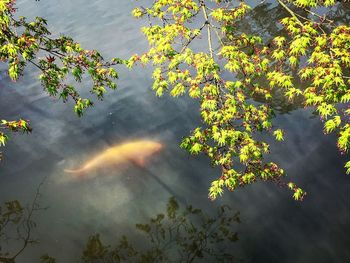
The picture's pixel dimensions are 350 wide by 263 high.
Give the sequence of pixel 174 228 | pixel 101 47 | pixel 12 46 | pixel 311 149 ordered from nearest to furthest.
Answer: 1. pixel 12 46
2. pixel 174 228
3. pixel 311 149
4. pixel 101 47

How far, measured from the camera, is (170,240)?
437 inches

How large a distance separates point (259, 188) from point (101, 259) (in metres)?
5.98

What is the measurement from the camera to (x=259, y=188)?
484 inches

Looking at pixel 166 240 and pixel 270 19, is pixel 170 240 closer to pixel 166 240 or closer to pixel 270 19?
pixel 166 240

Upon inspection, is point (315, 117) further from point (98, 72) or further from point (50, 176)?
point (50, 176)

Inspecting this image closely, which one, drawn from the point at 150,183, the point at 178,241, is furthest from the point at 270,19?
the point at 178,241

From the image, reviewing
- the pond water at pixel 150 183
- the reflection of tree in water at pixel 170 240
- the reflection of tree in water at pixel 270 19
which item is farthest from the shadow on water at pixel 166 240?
the reflection of tree in water at pixel 270 19

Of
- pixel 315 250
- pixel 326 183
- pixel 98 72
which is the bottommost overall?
pixel 315 250

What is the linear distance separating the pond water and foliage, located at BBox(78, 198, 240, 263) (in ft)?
1.08

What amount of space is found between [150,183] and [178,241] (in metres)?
3.02

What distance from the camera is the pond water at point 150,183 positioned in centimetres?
1084

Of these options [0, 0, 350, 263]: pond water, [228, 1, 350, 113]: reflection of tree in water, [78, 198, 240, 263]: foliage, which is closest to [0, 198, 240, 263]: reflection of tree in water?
[78, 198, 240, 263]: foliage

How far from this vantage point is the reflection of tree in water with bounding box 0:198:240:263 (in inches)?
420

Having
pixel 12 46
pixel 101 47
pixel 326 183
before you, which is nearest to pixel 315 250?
pixel 326 183
